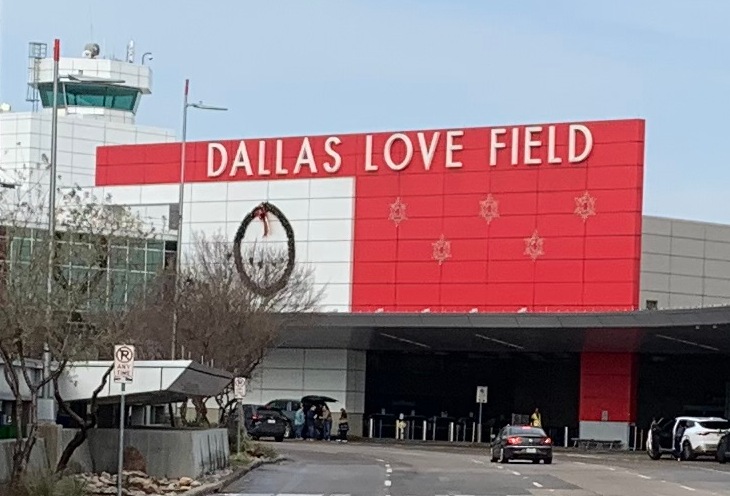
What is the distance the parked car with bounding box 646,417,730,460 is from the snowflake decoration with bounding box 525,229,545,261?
11388 mm

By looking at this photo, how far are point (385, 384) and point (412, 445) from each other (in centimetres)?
1613

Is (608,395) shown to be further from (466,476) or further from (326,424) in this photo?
(466,476)

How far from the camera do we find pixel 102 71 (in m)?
95.5

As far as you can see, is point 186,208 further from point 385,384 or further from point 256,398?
point 385,384

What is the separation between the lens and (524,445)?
165 ft

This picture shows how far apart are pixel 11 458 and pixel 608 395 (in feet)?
141

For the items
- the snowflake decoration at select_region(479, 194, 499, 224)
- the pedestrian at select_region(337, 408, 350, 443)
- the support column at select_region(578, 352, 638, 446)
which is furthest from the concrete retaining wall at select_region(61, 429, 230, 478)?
the support column at select_region(578, 352, 638, 446)

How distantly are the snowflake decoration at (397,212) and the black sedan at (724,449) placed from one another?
833 inches

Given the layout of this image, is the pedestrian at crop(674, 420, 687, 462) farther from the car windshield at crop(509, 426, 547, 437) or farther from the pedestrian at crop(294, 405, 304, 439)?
the pedestrian at crop(294, 405, 304, 439)

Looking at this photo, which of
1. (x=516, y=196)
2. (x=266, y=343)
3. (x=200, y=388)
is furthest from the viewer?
(x=516, y=196)

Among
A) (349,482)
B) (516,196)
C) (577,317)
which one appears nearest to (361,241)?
(516,196)

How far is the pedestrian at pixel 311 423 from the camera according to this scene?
7112 centimetres

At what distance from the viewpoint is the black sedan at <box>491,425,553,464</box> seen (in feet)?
165

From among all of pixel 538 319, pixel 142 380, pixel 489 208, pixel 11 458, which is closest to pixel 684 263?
pixel 489 208
